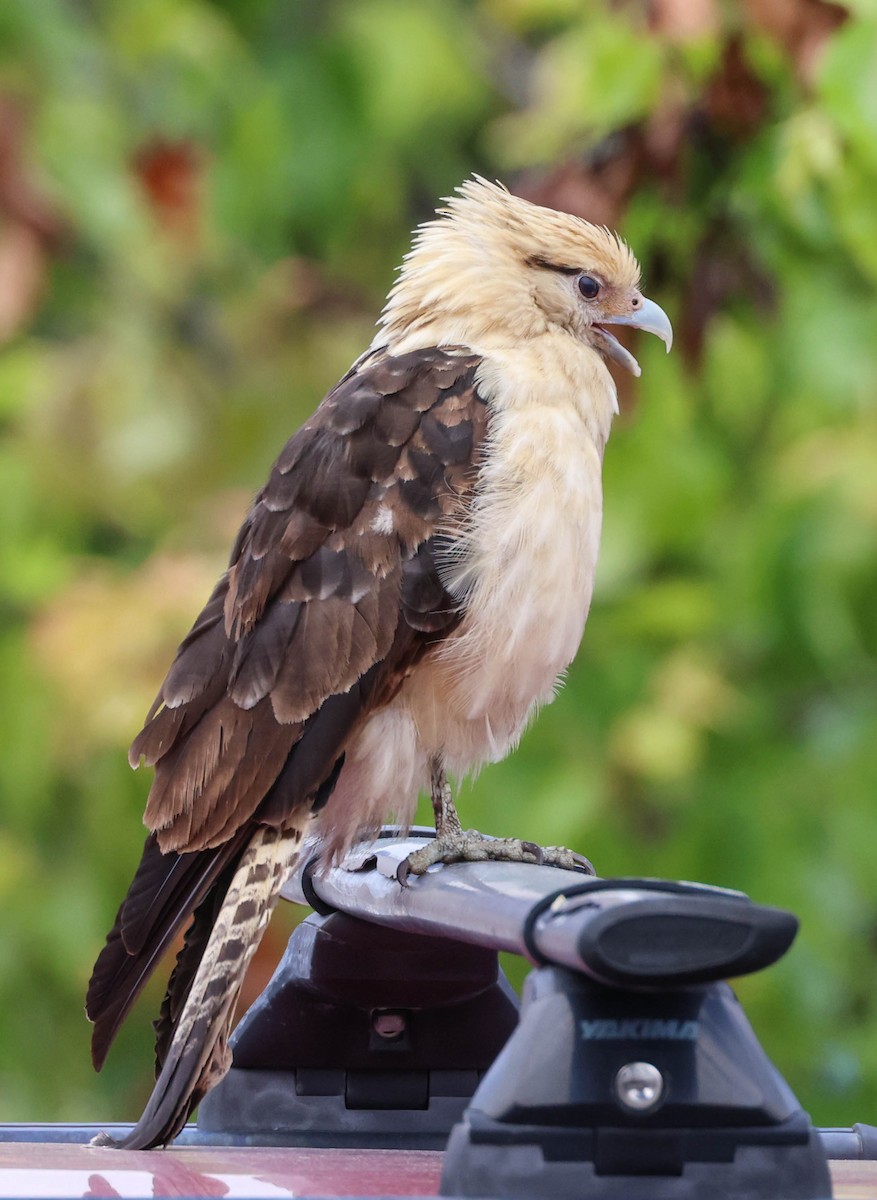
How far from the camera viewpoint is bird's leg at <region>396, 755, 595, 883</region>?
10.5 ft

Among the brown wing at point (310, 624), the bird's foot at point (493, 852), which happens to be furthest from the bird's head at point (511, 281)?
the bird's foot at point (493, 852)

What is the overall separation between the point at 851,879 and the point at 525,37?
15.0 feet

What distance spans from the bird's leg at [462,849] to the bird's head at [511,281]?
0.93 metres

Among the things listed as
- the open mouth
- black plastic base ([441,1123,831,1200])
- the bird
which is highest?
the open mouth

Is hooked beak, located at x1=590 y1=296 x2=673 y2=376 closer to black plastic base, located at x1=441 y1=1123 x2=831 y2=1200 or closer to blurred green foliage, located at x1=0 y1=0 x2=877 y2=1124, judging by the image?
blurred green foliage, located at x1=0 y1=0 x2=877 y2=1124

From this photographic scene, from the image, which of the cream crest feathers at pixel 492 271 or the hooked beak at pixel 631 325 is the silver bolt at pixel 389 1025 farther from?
the hooked beak at pixel 631 325

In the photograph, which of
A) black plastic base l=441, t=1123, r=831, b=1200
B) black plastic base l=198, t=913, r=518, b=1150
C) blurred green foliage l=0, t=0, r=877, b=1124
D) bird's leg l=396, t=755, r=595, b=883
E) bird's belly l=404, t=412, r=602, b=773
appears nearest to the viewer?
black plastic base l=441, t=1123, r=831, b=1200

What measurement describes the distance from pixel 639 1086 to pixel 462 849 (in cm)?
135

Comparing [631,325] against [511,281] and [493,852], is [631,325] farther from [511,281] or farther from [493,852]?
[493,852]

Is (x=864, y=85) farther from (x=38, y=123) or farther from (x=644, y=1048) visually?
(x=38, y=123)

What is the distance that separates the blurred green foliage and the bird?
1514mm

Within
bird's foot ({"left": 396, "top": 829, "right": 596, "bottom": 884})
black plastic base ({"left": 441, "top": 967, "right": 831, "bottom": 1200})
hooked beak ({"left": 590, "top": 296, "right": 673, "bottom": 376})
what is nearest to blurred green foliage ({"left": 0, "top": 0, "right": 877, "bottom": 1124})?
hooked beak ({"left": 590, "top": 296, "right": 673, "bottom": 376})

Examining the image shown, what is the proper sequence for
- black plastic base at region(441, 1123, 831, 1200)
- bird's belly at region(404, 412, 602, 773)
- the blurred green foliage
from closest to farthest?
black plastic base at region(441, 1123, 831, 1200)
bird's belly at region(404, 412, 602, 773)
the blurred green foliage

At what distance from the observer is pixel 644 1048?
1.98 m
